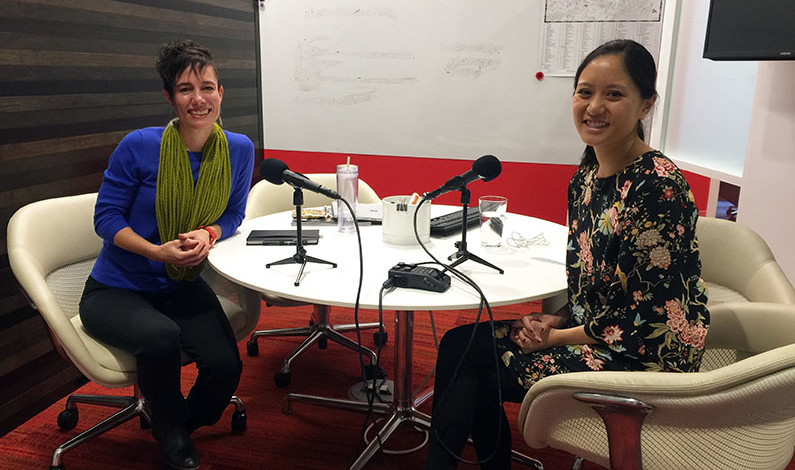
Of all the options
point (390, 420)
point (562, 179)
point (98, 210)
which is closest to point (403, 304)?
point (390, 420)

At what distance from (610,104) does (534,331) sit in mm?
614

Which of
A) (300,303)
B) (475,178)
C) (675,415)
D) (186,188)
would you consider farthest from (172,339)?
(675,415)

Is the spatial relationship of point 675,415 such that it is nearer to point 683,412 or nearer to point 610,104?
point 683,412

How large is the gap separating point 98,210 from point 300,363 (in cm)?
132

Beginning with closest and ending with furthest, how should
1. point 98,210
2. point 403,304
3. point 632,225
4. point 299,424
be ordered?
point 632,225, point 403,304, point 98,210, point 299,424

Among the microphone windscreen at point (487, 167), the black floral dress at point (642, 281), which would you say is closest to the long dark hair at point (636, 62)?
the black floral dress at point (642, 281)

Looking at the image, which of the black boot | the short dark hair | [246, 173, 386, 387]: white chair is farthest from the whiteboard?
the black boot

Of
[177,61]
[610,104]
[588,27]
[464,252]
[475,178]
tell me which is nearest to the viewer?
[610,104]

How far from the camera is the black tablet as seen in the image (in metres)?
2.12

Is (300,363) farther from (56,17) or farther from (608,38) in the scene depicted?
(608,38)

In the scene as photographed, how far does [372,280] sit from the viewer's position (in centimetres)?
174

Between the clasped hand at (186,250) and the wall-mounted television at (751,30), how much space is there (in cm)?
213

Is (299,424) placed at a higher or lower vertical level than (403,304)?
lower

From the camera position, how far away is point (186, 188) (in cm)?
205
